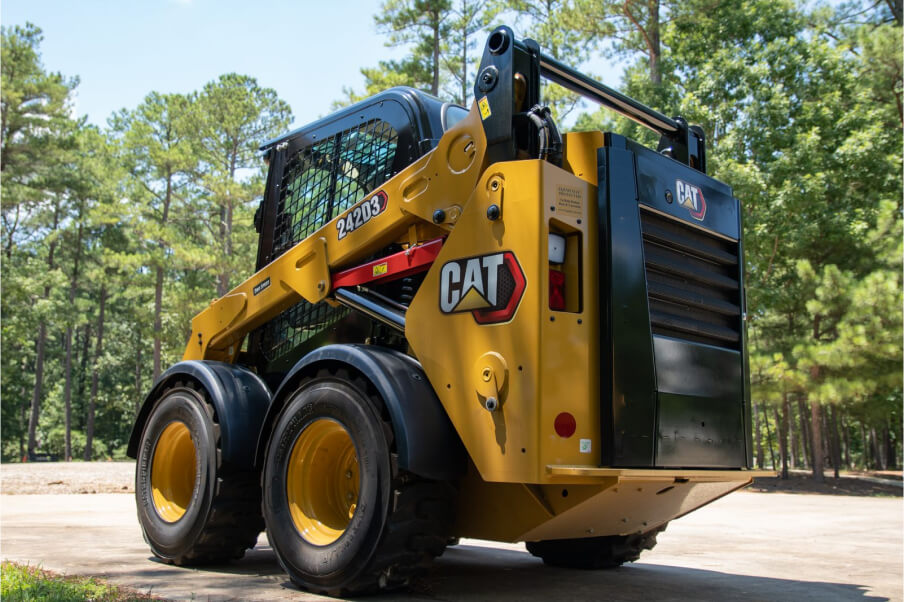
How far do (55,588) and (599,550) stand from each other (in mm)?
3467

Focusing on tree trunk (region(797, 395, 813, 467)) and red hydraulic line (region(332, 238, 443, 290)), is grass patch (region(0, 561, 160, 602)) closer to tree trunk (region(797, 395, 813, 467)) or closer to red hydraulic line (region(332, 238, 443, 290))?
red hydraulic line (region(332, 238, 443, 290))

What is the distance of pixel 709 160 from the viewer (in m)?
18.2

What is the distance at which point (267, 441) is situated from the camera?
4.91m

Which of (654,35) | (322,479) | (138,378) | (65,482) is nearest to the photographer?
(322,479)

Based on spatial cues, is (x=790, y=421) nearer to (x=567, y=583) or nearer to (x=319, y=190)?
(x=567, y=583)

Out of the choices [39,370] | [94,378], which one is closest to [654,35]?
[39,370]

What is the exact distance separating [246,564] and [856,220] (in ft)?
58.9

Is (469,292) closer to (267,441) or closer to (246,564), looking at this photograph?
(267,441)

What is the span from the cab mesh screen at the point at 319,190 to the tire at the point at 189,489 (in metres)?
0.77

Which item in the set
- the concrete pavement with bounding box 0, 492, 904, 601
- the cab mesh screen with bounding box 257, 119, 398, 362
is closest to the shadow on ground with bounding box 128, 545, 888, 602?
the concrete pavement with bounding box 0, 492, 904, 601

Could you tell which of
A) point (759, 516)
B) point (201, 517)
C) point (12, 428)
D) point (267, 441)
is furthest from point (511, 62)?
point (12, 428)

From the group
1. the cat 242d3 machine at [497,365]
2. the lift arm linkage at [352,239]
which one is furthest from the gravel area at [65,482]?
the cat 242d3 machine at [497,365]

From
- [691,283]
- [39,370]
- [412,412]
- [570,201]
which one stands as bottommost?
[412,412]

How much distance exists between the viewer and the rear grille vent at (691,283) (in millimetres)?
4273
